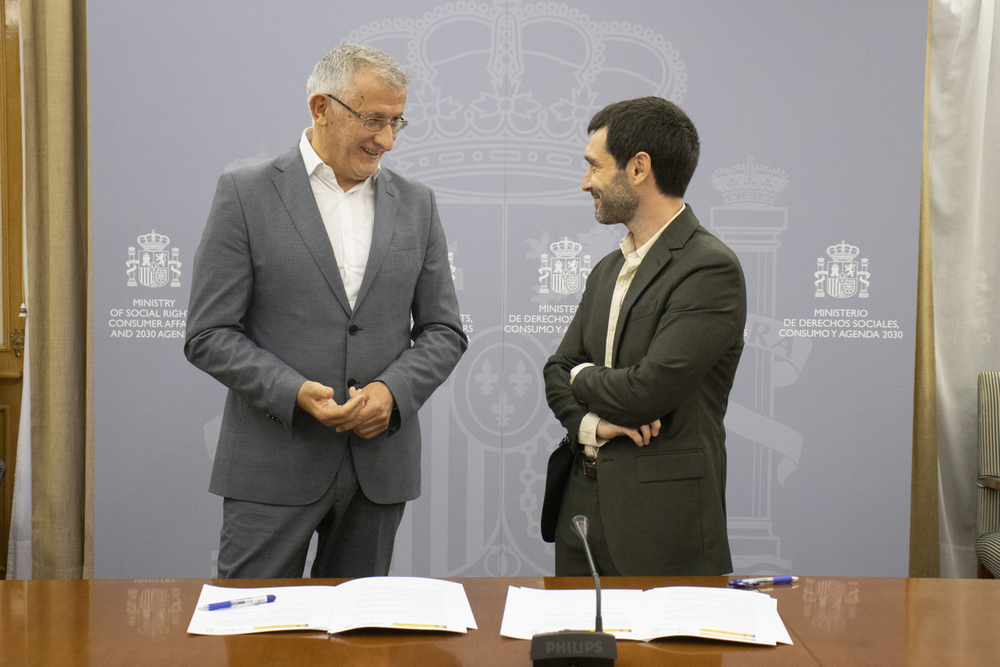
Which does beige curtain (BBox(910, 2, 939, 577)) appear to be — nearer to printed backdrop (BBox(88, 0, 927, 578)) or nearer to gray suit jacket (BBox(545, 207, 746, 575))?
printed backdrop (BBox(88, 0, 927, 578))

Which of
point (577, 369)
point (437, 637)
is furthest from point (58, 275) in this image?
point (437, 637)

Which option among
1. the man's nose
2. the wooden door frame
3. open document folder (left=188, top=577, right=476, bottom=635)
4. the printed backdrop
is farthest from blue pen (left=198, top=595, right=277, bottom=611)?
the wooden door frame

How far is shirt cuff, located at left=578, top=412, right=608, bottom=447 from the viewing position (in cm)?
223

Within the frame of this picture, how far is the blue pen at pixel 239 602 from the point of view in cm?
150

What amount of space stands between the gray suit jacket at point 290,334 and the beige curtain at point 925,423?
2.53 m

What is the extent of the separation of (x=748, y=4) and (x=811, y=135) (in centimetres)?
60

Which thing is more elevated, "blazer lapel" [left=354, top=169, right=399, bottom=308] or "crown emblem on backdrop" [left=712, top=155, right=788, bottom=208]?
"crown emblem on backdrop" [left=712, top=155, right=788, bottom=208]

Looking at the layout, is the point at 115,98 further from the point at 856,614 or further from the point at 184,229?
the point at 856,614

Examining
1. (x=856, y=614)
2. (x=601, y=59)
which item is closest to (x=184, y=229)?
(x=601, y=59)

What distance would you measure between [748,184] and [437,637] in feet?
8.76

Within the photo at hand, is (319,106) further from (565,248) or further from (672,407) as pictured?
(565,248)

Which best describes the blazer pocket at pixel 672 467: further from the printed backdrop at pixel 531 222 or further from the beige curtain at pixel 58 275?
the beige curtain at pixel 58 275

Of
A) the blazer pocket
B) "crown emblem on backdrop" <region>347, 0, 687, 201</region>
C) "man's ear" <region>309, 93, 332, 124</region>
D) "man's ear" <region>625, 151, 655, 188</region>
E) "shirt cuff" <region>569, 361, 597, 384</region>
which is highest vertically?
"crown emblem on backdrop" <region>347, 0, 687, 201</region>

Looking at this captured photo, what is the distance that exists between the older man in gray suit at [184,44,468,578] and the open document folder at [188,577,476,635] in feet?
1.90
